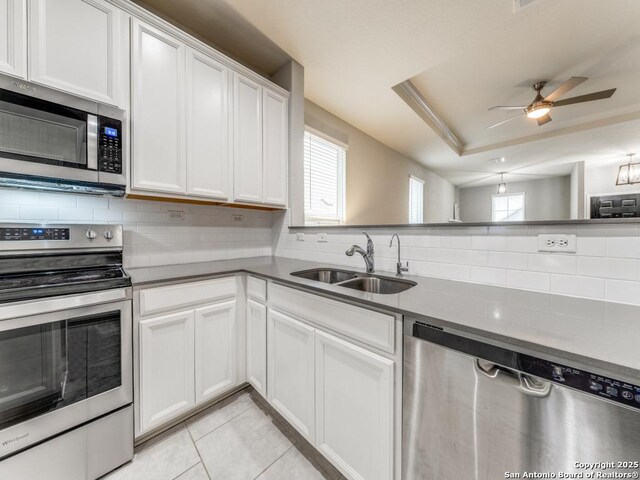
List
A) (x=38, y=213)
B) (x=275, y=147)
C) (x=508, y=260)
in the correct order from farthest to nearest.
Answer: (x=275, y=147) → (x=38, y=213) → (x=508, y=260)

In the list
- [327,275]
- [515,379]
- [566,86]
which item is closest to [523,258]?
[515,379]

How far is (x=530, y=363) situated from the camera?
2.03 feet

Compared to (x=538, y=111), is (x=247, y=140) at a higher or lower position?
lower

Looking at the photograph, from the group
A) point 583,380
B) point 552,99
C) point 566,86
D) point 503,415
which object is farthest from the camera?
point 552,99

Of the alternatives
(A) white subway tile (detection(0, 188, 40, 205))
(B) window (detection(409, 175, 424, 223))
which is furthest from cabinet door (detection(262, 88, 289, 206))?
(B) window (detection(409, 175, 424, 223))

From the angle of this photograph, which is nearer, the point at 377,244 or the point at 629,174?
the point at 629,174

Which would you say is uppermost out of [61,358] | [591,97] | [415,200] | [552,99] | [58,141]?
[552,99]

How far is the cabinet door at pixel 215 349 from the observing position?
4.93 feet

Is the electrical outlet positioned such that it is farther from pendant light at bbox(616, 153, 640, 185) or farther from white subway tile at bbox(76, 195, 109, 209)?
white subway tile at bbox(76, 195, 109, 209)

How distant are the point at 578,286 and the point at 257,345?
65.8 inches

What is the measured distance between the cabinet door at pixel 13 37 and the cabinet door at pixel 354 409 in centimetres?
183

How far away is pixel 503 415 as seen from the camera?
0.68 m

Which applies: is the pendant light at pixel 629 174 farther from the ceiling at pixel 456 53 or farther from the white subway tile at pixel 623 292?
the white subway tile at pixel 623 292

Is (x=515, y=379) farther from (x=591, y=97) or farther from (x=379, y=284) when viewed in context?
(x=591, y=97)
